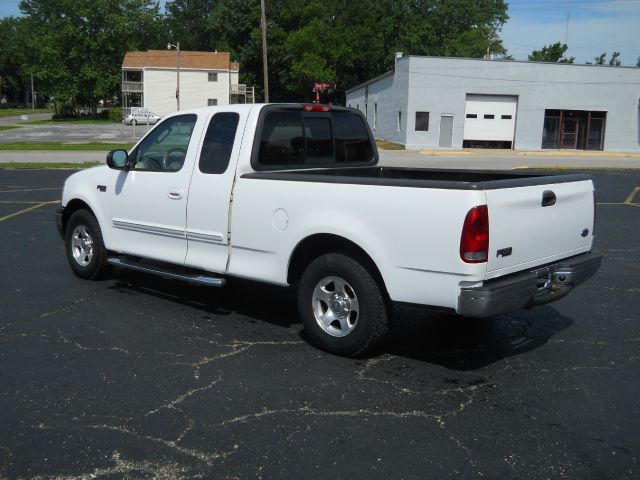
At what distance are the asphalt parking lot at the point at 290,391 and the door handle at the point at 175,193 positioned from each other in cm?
111

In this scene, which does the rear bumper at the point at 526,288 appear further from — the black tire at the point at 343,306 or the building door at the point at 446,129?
the building door at the point at 446,129

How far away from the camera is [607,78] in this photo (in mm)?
42156

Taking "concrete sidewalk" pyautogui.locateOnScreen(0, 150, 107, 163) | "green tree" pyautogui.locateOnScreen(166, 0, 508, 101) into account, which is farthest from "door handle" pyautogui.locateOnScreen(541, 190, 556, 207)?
"green tree" pyautogui.locateOnScreen(166, 0, 508, 101)

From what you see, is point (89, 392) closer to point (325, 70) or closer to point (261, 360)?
point (261, 360)

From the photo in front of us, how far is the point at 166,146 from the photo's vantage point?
6.54 metres

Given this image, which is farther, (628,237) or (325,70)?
(325,70)

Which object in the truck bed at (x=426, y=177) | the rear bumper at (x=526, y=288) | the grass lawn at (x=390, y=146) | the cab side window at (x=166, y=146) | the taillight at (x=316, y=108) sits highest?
the taillight at (x=316, y=108)

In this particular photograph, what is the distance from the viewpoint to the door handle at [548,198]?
486 centimetres

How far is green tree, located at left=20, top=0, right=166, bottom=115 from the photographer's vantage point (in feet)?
254

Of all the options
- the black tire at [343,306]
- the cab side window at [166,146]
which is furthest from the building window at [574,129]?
the black tire at [343,306]

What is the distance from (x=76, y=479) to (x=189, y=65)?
2860 inches

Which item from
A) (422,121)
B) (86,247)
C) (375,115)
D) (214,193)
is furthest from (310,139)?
(375,115)

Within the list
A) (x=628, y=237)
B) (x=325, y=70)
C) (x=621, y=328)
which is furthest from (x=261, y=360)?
(x=325, y=70)

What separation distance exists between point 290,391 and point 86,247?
154 inches
